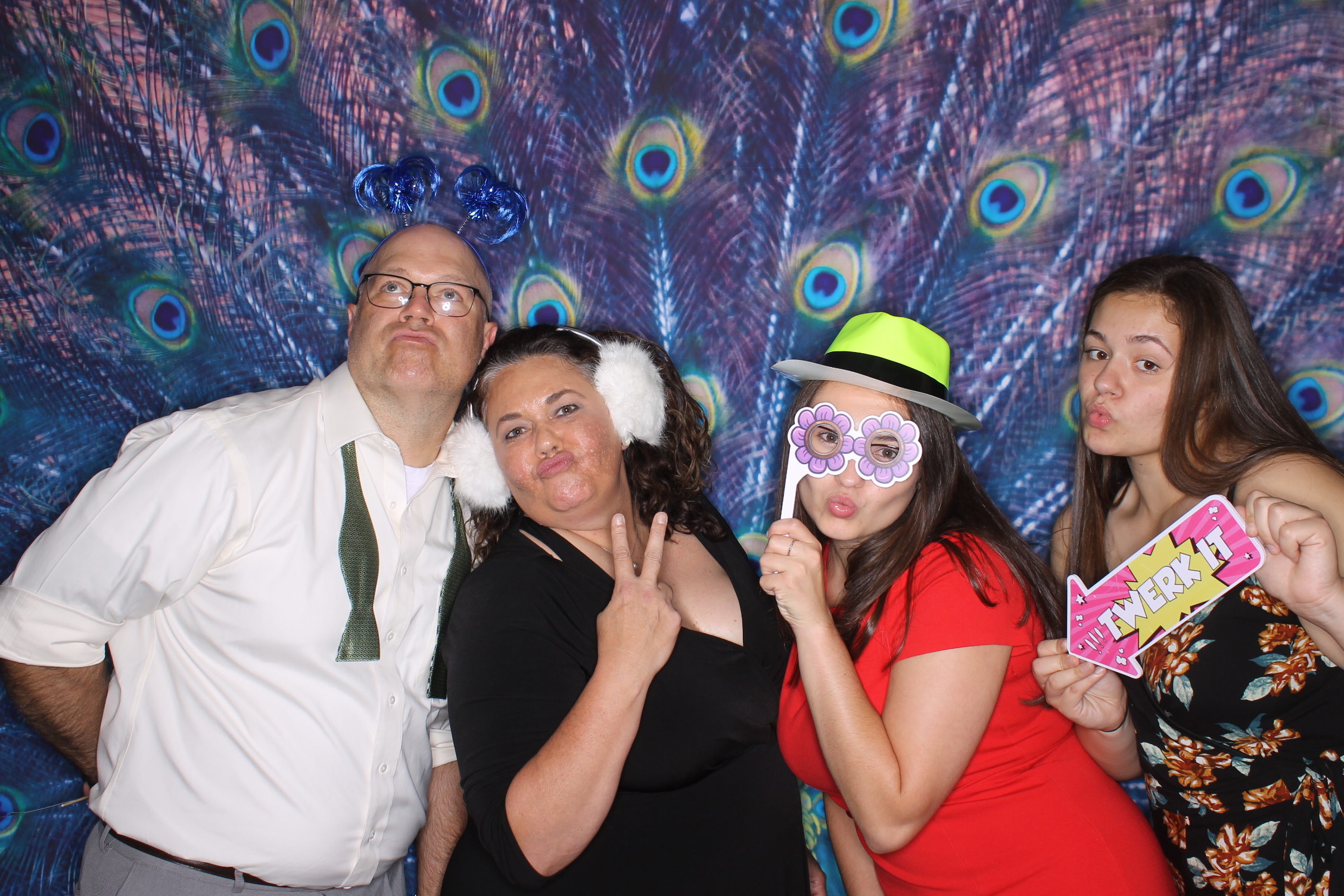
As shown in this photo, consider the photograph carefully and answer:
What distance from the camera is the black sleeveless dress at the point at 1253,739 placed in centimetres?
172

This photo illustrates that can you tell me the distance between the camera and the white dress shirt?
6.12 ft

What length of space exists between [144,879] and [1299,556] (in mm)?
2750

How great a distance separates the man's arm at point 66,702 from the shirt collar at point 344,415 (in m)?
0.85

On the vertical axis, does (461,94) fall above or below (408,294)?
above

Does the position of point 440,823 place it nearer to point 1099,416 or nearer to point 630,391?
point 630,391

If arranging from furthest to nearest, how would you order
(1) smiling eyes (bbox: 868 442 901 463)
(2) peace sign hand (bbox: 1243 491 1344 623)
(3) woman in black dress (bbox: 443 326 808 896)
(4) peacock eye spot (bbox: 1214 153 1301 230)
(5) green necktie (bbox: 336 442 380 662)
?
(4) peacock eye spot (bbox: 1214 153 1301 230) → (5) green necktie (bbox: 336 442 380 662) → (1) smiling eyes (bbox: 868 442 901 463) → (3) woman in black dress (bbox: 443 326 808 896) → (2) peace sign hand (bbox: 1243 491 1344 623)

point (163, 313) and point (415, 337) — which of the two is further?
point (163, 313)

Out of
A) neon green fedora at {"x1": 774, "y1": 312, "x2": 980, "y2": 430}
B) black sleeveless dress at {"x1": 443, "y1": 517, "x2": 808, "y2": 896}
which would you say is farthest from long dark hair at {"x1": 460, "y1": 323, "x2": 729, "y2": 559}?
neon green fedora at {"x1": 774, "y1": 312, "x2": 980, "y2": 430}

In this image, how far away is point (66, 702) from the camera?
6.53ft

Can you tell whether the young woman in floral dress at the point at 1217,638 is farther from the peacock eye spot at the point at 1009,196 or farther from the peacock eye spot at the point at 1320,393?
the peacock eye spot at the point at 1320,393

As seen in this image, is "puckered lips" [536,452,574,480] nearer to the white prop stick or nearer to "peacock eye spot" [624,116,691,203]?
the white prop stick

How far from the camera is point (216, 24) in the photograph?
2455mm

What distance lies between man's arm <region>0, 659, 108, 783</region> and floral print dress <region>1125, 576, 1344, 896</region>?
8.91ft

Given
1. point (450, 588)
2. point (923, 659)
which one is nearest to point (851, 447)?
point (923, 659)
